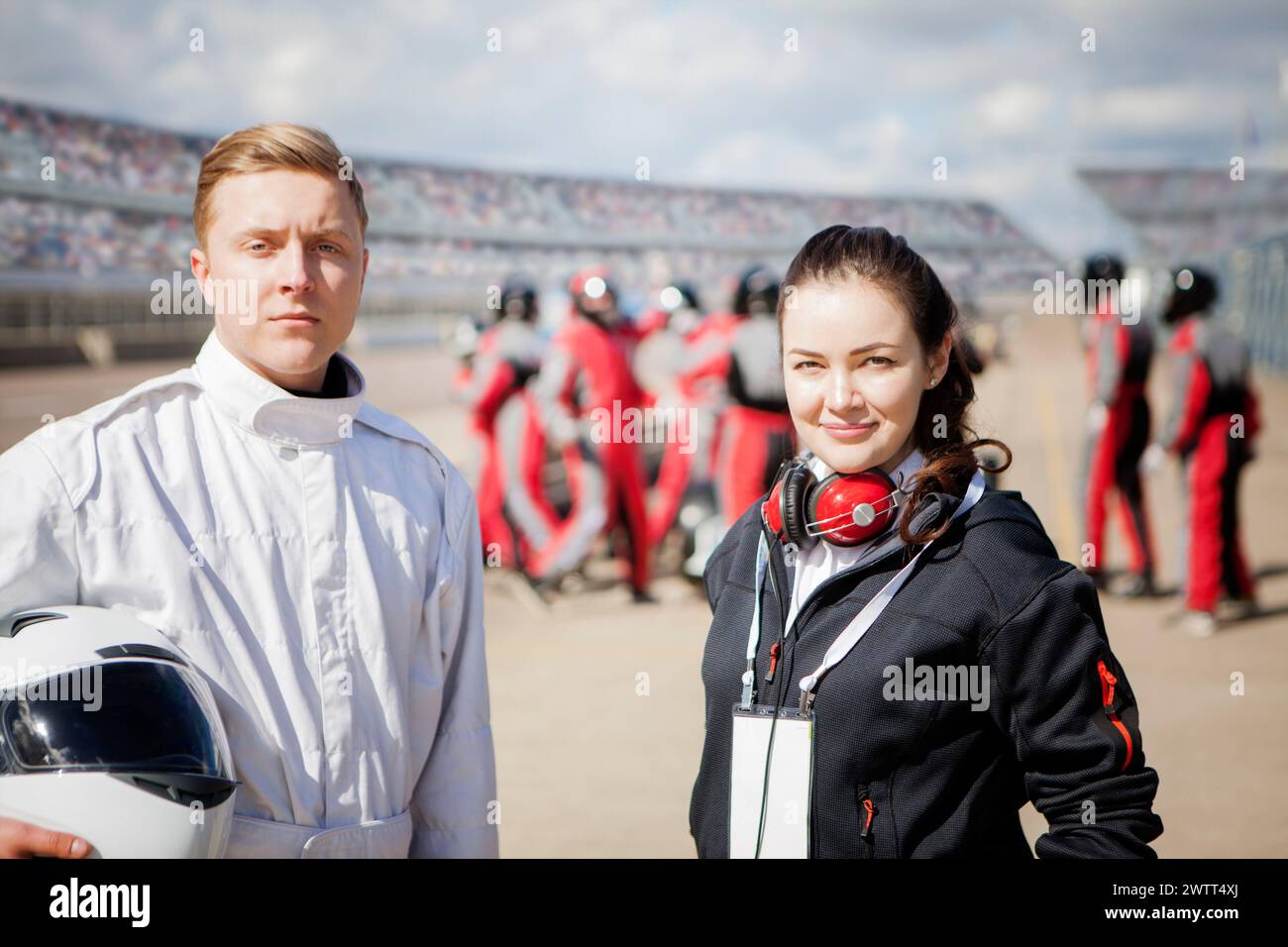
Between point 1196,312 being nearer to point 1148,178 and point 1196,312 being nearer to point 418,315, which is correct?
point 418,315

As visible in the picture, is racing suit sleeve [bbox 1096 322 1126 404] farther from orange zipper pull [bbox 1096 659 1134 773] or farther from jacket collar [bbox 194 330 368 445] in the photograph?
jacket collar [bbox 194 330 368 445]

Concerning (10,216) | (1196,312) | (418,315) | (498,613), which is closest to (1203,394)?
(1196,312)

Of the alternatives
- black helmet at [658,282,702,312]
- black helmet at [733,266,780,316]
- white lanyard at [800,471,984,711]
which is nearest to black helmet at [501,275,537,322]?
black helmet at [658,282,702,312]

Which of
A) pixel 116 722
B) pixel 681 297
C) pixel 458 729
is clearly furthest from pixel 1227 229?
pixel 116 722

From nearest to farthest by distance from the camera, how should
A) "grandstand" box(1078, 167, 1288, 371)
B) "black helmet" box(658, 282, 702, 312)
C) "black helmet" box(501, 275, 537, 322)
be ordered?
"black helmet" box(501, 275, 537, 322) → "black helmet" box(658, 282, 702, 312) → "grandstand" box(1078, 167, 1288, 371)

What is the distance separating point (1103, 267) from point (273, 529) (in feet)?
25.0

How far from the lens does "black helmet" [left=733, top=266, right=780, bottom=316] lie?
25.7 ft

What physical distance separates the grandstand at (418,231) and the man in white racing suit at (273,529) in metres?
12.5

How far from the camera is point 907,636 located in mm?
1712

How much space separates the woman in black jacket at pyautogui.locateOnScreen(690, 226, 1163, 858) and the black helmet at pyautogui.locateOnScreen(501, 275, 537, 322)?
7.09 m

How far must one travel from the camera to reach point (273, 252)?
6.16 ft

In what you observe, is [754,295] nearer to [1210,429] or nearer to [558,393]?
[558,393]

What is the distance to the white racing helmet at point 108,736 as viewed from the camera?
171 cm

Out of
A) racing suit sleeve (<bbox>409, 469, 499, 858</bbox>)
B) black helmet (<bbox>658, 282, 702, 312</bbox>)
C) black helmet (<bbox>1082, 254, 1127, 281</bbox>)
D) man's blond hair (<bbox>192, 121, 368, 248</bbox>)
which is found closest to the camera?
man's blond hair (<bbox>192, 121, 368, 248</bbox>)
